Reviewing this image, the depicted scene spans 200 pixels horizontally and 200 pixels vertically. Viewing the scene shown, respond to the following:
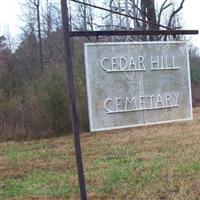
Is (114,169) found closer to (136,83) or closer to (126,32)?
(136,83)

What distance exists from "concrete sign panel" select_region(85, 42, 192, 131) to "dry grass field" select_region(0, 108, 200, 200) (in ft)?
5.29

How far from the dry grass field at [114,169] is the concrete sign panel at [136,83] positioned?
1612 millimetres

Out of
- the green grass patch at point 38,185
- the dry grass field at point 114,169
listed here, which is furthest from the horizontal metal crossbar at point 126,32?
the green grass patch at point 38,185

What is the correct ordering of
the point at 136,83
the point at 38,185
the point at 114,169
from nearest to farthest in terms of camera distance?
the point at 136,83 < the point at 38,185 < the point at 114,169

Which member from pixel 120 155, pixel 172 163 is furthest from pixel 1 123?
pixel 172 163

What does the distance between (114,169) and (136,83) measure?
3.85 metres

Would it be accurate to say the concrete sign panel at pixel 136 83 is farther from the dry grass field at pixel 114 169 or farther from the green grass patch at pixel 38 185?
the green grass patch at pixel 38 185

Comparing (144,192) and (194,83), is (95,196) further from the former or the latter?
(194,83)

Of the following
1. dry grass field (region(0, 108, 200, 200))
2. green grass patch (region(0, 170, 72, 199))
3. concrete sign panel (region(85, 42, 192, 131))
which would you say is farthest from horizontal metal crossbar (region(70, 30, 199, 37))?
green grass patch (region(0, 170, 72, 199))

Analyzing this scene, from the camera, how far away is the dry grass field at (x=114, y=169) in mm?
7457

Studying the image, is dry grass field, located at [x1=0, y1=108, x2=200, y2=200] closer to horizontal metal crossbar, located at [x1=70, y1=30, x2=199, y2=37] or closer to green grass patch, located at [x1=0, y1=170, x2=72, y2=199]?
green grass patch, located at [x1=0, y1=170, x2=72, y2=199]

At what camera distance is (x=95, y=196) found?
23.7ft

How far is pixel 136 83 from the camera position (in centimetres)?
555

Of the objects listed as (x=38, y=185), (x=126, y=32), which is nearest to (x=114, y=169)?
(x=38, y=185)
